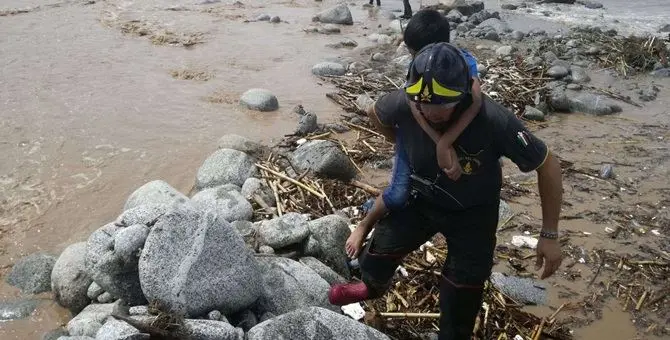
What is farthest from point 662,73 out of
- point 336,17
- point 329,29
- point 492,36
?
point 336,17

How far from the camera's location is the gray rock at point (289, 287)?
3.71m

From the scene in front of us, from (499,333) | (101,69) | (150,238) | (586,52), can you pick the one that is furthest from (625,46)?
(150,238)

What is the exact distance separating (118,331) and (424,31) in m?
2.66

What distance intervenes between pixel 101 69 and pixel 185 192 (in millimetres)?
5410

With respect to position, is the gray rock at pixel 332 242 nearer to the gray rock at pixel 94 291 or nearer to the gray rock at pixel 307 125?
the gray rock at pixel 94 291

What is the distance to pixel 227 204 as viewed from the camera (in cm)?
490

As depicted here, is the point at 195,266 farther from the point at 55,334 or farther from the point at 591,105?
the point at 591,105

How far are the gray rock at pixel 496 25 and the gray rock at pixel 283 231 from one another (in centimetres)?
1150

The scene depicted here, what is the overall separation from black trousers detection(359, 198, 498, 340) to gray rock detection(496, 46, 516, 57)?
9.21 metres

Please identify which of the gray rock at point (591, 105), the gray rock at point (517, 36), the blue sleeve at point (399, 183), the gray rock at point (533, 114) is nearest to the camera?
the blue sleeve at point (399, 183)

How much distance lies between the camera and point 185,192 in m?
6.11

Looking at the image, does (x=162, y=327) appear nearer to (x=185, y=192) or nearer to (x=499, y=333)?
(x=499, y=333)

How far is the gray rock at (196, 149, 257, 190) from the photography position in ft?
19.3

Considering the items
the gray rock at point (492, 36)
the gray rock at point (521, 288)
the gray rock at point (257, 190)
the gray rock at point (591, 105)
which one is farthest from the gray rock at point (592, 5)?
the gray rock at point (257, 190)
